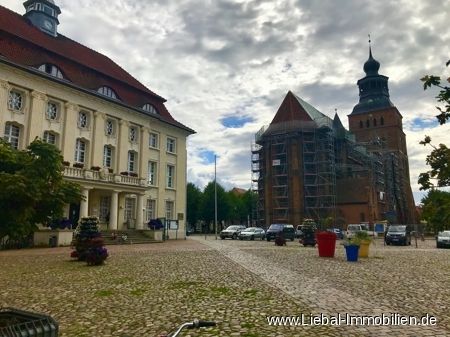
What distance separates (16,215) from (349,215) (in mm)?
66812

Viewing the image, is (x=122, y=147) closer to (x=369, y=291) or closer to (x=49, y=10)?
(x=49, y=10)

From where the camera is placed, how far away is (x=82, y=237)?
53.2 ft

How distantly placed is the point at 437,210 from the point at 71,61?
3572cm

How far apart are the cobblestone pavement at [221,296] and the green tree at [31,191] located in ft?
5.75

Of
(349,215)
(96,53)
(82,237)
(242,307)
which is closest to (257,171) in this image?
(349,215)

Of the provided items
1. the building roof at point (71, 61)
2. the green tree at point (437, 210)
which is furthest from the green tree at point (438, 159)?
the building roof at point (71, 61)

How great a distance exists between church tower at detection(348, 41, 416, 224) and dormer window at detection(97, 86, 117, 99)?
59739 millimetres

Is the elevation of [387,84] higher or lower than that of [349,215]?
higher

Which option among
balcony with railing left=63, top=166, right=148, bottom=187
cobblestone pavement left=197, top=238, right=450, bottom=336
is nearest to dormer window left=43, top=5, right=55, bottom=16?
balcony with railing left=63, top=166, right=148, bottom=187

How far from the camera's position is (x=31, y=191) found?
17.9 feet

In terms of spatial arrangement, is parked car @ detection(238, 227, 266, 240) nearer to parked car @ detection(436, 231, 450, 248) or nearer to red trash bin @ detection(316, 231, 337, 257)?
parked car @ detection(436, 231, 450, 248)

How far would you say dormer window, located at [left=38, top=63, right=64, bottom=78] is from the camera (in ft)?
103

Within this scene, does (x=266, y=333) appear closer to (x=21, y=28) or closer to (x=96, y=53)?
(x=21, y=28)

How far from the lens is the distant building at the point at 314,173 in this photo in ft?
212
